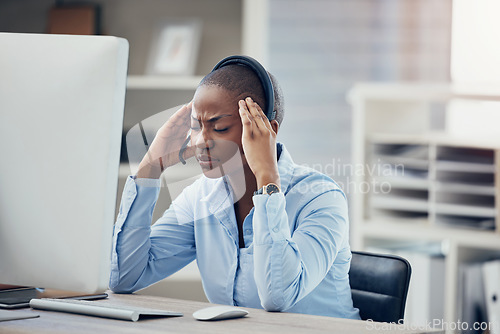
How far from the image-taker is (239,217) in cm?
139

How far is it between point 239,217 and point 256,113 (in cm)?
26

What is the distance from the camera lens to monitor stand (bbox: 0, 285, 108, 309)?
1.13 meters

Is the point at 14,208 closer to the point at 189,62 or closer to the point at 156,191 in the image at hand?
the point at 156,191

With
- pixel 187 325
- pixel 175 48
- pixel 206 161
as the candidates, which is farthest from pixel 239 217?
pixel 175 48

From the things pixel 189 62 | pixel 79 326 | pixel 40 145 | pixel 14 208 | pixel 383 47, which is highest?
pixel 383 47

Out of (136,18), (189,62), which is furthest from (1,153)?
(136,18)

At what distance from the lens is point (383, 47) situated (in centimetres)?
326

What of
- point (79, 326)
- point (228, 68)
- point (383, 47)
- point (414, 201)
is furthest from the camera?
point (383, 47)

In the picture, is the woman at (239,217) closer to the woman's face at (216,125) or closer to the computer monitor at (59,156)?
the woman's face at (216,125)

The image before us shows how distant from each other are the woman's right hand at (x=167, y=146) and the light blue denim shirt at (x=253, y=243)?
4 centimetres

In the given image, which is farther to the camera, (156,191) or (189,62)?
(189,62)

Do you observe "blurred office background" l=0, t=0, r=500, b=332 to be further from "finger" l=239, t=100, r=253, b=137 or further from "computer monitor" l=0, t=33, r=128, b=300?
"computer monitor" l=0, t=33, r=128, b=300

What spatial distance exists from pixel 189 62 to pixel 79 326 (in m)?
1.91

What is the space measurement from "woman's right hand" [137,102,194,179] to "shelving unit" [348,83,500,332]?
1.39 m
